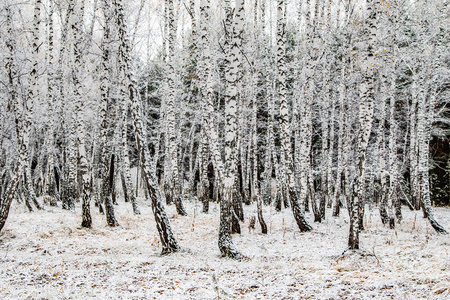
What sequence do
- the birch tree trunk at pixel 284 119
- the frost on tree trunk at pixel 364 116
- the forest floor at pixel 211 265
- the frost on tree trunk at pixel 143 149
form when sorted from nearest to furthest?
the forest floor at pixel 211 265 < the frost on tree trunk at pixel 364 116 < the frost on tree trunk at pixel 143 149 < the birch tree trunk at pixel 284 119

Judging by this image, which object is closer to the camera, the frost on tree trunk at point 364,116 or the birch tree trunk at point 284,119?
the frost on tree trunk at point 364,116

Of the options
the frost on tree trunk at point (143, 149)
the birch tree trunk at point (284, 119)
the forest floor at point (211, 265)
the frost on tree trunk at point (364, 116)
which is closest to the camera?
the forest floor at point (211, 265)

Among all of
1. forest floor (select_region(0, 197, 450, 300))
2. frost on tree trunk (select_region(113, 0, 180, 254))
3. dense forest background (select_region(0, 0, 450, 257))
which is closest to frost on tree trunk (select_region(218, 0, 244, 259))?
dense forest background (select_region(0, 0, 450, 257))

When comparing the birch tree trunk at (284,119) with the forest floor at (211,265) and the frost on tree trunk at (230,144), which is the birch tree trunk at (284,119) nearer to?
the forest floor at (211,265)

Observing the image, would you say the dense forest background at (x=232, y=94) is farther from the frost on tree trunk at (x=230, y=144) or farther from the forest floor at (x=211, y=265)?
the forest floor at (x=211, y=265)

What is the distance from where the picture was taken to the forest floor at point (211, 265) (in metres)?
5.91

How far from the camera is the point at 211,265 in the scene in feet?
25.9

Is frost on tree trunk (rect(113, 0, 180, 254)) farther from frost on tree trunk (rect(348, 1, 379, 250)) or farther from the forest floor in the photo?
frost on tree trunk (rect(348, 1, 379, 250))

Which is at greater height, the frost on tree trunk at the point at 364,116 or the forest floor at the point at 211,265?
the frost on tree trunk at the point at 364,116

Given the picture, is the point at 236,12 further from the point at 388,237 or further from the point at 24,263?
the point at 388,237

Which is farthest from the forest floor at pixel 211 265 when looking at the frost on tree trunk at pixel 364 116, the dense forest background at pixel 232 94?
the frost on tree trunk at pixel 364 116

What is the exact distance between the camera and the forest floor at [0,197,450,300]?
5914 millimetres

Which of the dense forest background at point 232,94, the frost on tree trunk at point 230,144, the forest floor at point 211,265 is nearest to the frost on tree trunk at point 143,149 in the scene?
the dense forest background at point 232,94

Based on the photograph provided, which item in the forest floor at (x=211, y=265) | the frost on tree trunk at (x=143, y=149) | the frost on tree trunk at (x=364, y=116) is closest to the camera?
the forest floor at (x=211, y=265)
